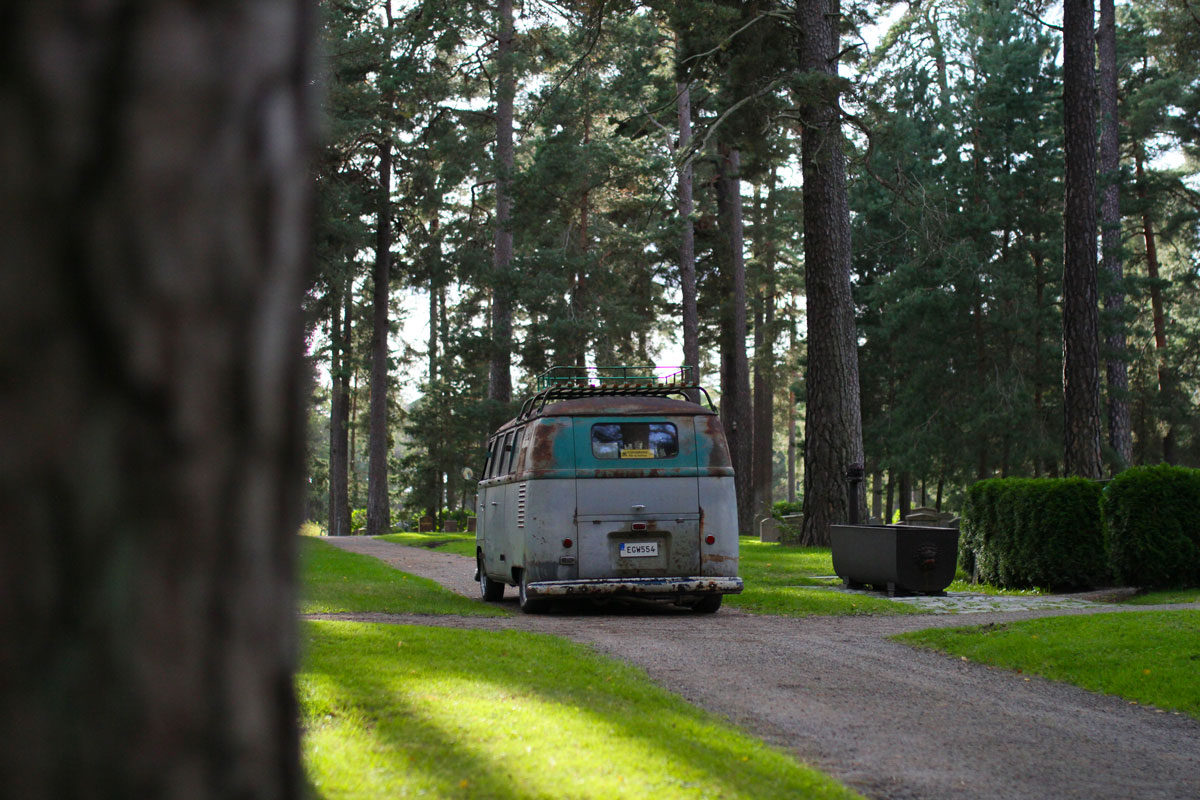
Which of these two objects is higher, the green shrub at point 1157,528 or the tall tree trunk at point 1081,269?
the tall tree trunk at point 1081,269

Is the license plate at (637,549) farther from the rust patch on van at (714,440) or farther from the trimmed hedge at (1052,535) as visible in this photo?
the trimmed hedge at (1052,535)

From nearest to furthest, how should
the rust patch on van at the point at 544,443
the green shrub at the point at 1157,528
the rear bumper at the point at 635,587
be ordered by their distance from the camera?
the rear bumper at the point at 635,587
the rust patch on van at the point at 544,443
the green shrub at the point at 1157,528

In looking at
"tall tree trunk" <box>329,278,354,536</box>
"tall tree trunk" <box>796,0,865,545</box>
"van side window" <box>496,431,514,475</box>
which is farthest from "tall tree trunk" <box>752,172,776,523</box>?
"van side window" <box>496,431,514,475</box>

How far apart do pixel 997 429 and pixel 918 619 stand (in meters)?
28.0

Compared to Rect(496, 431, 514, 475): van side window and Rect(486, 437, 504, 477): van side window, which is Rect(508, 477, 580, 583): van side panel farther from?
Rect(486, 437, 504, 477): van side window

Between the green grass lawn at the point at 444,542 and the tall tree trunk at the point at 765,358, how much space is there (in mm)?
14088

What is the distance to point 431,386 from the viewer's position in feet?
181

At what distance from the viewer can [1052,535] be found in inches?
626

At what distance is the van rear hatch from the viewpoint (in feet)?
43.6

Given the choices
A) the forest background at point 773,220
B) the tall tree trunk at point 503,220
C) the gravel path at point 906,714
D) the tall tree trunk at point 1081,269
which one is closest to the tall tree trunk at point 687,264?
the forest background at point 773,220

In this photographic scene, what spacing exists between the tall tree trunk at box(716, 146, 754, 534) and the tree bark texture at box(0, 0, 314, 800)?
38.1 meters

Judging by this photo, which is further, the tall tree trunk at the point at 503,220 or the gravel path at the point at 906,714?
the tall tree trunk at the point at 503,220

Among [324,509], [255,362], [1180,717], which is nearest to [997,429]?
[1180,717]

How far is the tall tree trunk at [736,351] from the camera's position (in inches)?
1629
